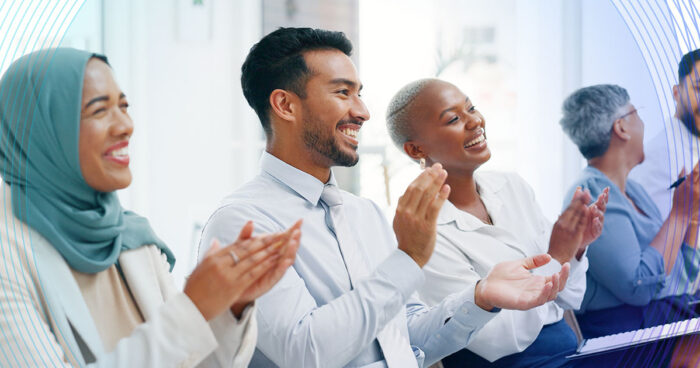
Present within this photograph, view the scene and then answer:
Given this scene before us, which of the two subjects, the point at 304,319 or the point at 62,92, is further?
the point at 304,319

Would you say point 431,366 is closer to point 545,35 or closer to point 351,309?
point 351,309

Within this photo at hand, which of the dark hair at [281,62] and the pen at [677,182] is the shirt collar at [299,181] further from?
the pen at [677,182]

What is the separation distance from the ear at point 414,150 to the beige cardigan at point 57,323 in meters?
0.88

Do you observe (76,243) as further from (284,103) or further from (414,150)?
(414,150)

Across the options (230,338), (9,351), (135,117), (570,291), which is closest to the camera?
(9,351)

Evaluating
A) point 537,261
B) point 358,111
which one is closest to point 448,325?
point 537,261

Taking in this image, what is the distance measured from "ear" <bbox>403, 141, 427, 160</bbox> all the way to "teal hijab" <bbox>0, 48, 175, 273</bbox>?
Result: 36.0 inches

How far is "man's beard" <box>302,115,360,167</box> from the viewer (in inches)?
45.9

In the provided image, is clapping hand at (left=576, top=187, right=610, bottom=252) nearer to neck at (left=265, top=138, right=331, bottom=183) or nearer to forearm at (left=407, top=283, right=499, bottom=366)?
forearm at (left=407, top=283, right=499, bottom=366)

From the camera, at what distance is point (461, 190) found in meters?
1.55

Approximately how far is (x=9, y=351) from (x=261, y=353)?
1.43 feet

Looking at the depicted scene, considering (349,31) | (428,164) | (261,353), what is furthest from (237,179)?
(261,353)

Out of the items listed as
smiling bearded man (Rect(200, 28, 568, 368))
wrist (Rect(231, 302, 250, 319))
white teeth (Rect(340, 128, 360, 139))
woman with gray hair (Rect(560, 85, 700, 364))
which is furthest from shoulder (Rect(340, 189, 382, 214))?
woman with gray hair (Rect(560, 85, 700, 364))

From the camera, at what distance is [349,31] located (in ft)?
8.64
